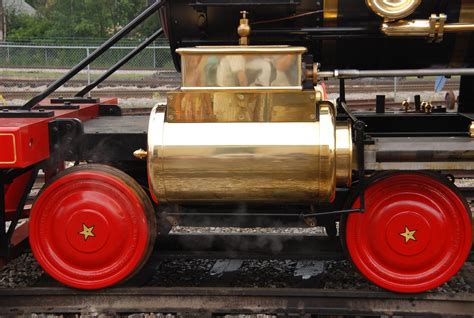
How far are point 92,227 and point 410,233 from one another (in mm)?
1755

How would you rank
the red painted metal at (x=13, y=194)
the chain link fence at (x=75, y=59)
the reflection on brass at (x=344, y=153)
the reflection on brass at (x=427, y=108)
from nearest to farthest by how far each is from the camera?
the reflection on brass at (x=344, y=153) < the red painted metal at (x=13, y=194) < the reflection on brass at (x=427, y=108) < the chain link fence at (x=75, y=59)

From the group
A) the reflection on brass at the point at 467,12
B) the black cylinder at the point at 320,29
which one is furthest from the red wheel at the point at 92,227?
the reflection on brass at the point at 467,12

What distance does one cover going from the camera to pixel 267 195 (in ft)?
9.70

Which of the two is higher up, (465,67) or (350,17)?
(350,17)

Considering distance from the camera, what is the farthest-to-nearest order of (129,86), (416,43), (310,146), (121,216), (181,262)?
(129,86) < (181,262) < (416,43) < (121,216) < (310,146)

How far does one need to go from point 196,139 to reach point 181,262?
1430 millimetres

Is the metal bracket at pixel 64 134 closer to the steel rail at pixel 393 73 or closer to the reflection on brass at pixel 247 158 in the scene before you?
the reflection on brass at pixel 247 158

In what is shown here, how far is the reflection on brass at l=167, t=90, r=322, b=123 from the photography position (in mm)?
2887

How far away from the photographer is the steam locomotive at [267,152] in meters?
2.88

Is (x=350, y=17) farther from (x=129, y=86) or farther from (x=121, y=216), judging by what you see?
(x=129, y=86)

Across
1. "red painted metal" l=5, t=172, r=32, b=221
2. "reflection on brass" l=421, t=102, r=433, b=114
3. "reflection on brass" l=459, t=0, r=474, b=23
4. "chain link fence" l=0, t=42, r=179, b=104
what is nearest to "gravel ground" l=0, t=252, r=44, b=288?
"red painted metal" l=5, t=172, r=32, b=221

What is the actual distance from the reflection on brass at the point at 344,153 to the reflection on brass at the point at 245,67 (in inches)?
13.0

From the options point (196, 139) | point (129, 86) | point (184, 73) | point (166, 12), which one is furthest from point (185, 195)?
point (129, 86)

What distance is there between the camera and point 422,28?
301cm
